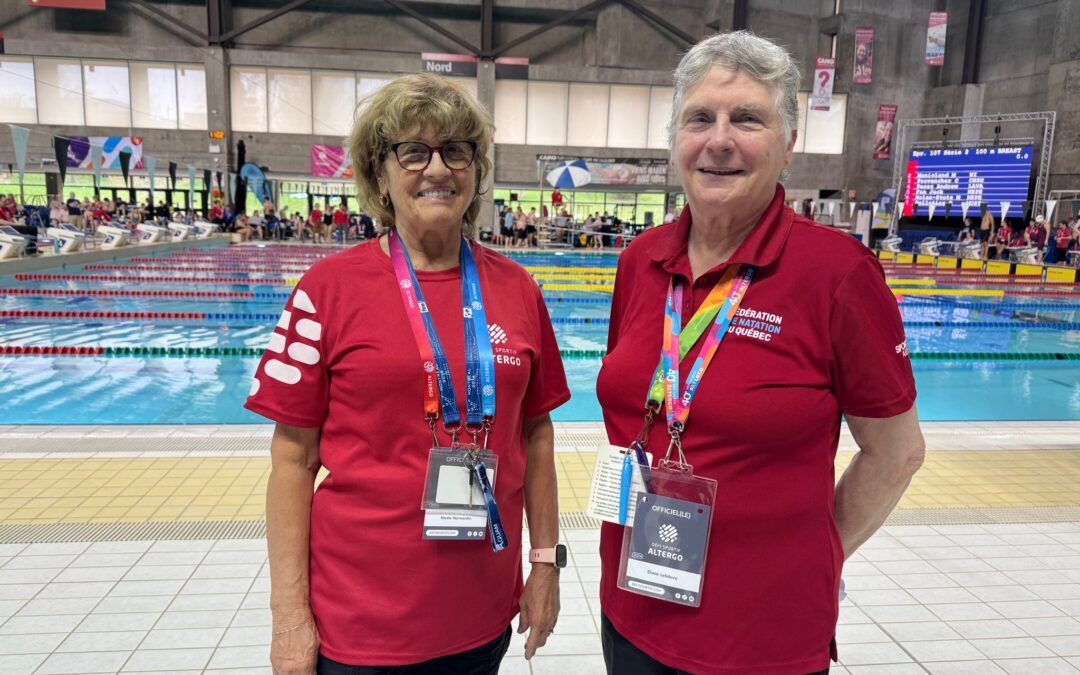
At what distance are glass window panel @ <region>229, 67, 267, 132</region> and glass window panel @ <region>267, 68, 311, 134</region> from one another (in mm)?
213

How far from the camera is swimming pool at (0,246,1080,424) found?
539cm

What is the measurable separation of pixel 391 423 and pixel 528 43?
78.2 feet

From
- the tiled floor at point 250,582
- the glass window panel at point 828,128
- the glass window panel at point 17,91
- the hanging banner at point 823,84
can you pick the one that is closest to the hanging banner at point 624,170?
the hanging banner at point 823,84

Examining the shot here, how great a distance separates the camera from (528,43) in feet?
75.2

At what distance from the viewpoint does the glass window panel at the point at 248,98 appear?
21594 millimetres

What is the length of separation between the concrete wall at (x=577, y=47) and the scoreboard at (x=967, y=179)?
192 centimetres

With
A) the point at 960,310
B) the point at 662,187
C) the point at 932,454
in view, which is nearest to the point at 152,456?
the point at 932,454

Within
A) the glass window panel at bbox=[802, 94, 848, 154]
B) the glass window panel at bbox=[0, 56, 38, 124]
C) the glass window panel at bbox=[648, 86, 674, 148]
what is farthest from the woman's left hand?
the glass window panel at bbox=[0, 56, 38, 124]

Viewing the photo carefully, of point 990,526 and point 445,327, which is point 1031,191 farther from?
point 445,327

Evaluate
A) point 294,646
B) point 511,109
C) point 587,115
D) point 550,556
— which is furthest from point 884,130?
point 294,646

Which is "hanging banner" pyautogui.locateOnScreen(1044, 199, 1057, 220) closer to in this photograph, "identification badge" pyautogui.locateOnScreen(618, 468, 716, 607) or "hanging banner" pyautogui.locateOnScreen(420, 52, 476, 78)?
"hanging banner" pyautogui.locateOnScreen(420, 52, 476, 78)

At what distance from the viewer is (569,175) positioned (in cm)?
1836

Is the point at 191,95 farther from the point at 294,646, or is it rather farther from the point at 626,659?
the point at 626,659

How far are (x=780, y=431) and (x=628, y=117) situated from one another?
2312 cm
